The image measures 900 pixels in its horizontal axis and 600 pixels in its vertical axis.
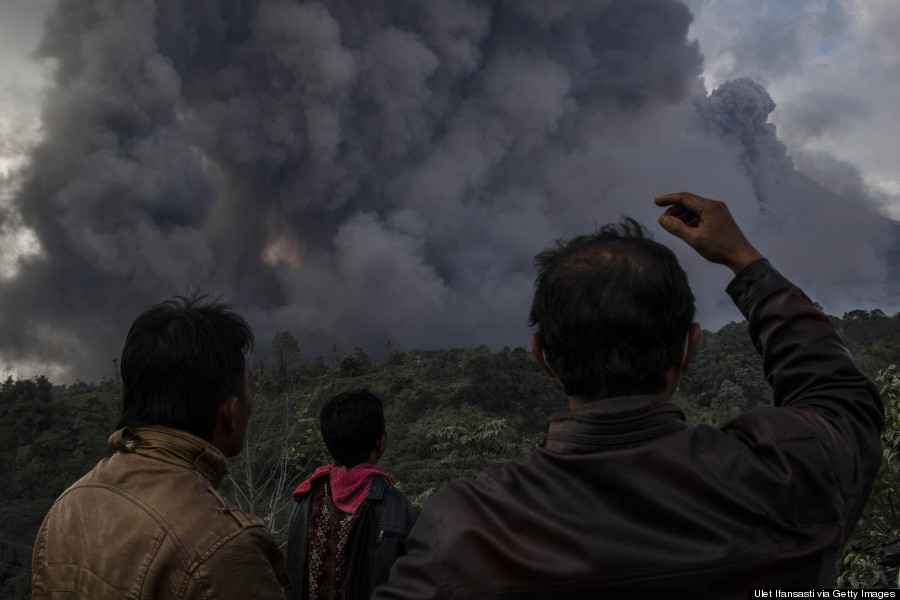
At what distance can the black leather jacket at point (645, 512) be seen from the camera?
0.83 m

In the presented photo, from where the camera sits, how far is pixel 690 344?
3.57 feet

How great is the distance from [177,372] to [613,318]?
1034 mm

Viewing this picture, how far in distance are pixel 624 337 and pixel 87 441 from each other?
1453 inches

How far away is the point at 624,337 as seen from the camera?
3.21 feet

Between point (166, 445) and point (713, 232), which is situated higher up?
point (713, 232)

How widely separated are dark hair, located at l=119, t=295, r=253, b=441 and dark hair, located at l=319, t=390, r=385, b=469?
3.16 feet

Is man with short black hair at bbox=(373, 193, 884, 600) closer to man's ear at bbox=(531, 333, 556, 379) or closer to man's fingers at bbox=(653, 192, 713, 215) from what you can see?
man's ear at bbox=(531, 333, 556, 379)

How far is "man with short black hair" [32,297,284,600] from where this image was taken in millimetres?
1189

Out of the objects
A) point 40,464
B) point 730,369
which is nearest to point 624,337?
point 40,464

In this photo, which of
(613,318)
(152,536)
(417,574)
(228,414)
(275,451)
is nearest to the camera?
(417,574)

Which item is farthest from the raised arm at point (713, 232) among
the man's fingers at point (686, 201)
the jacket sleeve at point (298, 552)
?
the jacket sleeve at point (298, 552)

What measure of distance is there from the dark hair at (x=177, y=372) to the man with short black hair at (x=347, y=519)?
970 millimetres

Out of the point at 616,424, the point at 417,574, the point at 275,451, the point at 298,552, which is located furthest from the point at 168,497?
the point at 275,451

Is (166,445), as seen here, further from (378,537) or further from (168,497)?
(378,537)
